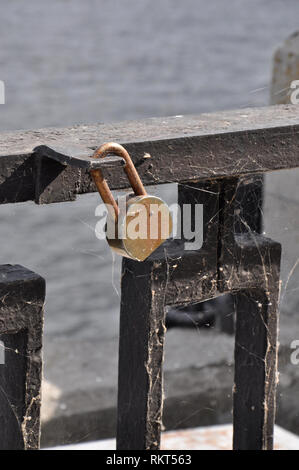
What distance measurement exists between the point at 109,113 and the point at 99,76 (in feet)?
8.60

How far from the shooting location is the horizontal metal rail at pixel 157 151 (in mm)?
1165

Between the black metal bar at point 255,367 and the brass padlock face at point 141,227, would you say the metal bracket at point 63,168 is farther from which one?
the black metal bar at point 255,367

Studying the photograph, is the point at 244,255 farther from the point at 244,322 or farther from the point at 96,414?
the point at 96,414

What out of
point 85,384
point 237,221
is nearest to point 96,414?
point 85,384

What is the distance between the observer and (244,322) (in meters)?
1.47

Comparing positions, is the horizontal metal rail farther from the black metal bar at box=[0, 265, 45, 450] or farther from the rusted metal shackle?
the black metal bar at box=[0, 265, 45, 450]

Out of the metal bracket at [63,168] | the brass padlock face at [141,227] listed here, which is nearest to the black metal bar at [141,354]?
the brass padlock face at [141,227]

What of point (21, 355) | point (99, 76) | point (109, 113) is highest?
point (99, 76)

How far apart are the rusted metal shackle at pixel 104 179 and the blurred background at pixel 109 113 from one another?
23cm

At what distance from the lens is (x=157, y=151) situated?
1.24 metres

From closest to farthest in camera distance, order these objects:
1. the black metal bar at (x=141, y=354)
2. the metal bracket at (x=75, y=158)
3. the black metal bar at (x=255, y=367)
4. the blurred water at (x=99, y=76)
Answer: the metal bracket at (x=75, y=158)
the black metal bar at (x=141, y=354)
the black metal bar at (x=255, y=367)
the blurred water at (x=99, y=76)

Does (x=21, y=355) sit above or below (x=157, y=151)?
below

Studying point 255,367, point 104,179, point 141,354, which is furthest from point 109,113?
point 104,179

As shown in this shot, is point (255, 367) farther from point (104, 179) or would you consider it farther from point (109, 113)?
point (109, 113)
